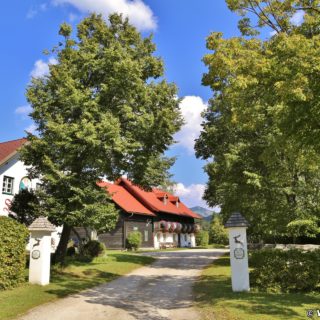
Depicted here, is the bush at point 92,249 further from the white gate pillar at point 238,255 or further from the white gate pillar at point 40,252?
the white gate pillar at point 238,255

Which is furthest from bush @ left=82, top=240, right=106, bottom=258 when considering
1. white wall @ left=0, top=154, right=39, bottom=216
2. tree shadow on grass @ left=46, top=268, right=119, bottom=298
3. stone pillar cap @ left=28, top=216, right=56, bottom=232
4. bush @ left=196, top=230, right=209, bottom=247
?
bush @ left=196, top=230, right=209, bottom=247

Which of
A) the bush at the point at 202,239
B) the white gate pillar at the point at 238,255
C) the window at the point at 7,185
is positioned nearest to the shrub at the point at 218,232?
the bush at the point at 202,239

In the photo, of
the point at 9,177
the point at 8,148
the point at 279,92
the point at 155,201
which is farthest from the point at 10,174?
the point at 155,201

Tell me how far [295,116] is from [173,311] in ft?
22.5

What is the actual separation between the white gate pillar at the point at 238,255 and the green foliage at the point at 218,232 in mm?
50626

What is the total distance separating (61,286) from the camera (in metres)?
15.8

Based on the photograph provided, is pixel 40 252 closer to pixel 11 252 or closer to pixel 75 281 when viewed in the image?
pixel 11 252

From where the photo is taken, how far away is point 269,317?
1006 cm

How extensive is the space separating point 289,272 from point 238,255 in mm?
2329

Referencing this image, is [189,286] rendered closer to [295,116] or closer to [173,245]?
[295,116]

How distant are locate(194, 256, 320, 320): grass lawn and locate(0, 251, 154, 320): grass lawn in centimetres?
521

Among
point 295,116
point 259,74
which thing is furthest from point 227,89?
point 295,116

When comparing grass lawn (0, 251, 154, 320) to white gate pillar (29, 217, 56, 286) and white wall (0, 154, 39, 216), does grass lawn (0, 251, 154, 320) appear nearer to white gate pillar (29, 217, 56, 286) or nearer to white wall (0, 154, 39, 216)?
white gate pillar (29, 217, 56, 286)

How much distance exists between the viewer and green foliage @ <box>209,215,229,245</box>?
64.7 meters
